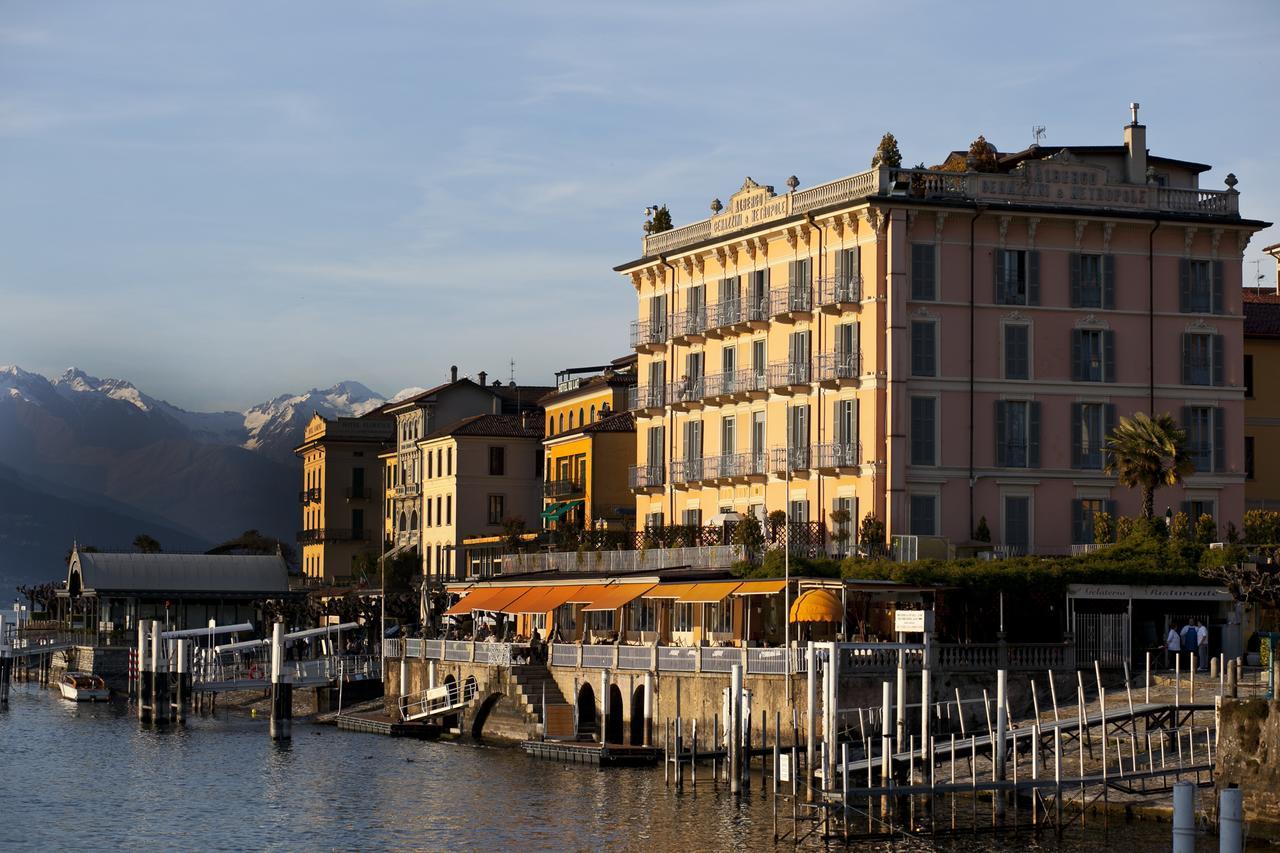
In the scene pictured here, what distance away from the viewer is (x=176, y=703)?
9725cm

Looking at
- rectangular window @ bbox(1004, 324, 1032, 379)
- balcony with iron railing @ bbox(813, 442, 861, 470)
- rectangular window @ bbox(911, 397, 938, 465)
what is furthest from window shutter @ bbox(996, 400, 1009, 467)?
balcony with iron railing @ bbox(813, 442, 861, 470)

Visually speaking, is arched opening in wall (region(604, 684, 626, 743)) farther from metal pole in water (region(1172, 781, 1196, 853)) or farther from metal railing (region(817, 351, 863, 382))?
metal pole in water (region(1172, 781, 1196, 853))

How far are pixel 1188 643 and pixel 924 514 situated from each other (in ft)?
41.1

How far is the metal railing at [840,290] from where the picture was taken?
7944cm

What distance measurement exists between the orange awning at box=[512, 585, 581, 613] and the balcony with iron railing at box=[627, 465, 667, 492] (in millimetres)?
9401

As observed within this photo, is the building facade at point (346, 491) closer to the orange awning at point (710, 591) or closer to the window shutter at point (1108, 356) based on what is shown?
the orange awning at point (710, 591)

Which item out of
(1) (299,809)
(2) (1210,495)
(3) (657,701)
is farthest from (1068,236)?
(1) (299,809)

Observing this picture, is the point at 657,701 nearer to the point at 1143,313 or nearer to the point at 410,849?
the point at 410,849

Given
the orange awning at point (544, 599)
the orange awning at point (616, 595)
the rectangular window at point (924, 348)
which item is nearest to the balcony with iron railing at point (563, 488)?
the orange awning at point (544, 599)

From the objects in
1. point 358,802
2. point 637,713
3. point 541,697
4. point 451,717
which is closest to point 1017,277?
point 637,713

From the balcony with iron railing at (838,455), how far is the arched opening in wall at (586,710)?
41.3 ft

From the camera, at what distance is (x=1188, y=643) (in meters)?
69.2

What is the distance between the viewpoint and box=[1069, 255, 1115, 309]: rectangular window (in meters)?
80.2

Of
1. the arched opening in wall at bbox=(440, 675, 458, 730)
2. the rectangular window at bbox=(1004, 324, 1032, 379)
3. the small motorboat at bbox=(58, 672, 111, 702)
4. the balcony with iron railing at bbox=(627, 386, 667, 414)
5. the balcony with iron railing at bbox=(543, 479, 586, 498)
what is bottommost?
the small motorboat at bbox=(58, 672, 111, 702)
